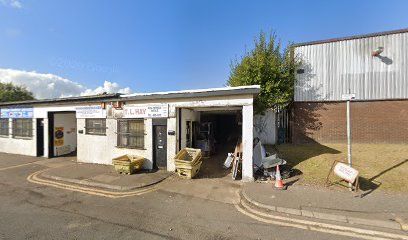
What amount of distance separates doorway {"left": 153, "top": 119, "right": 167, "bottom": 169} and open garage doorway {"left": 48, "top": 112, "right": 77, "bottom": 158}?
8567 millimetres

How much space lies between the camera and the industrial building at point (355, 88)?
44.1ft

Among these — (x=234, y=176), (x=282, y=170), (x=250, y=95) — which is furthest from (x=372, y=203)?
(x=250, y=95)

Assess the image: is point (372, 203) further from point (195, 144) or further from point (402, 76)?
point (402, 76)

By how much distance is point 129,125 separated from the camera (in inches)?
452

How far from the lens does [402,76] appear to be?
13.4m

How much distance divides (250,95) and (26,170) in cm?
1166

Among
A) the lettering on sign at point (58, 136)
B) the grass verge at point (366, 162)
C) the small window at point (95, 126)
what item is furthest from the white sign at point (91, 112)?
the grass verge at point (366, 162)

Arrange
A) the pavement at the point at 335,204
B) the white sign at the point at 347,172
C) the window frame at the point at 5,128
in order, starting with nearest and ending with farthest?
the pavement at the point at 335,204, the white sign at the point at 347,172, the window frame at the point at 5,128

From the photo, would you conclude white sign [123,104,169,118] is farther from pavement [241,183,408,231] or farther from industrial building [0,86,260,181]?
pavement [241,183,408,231]

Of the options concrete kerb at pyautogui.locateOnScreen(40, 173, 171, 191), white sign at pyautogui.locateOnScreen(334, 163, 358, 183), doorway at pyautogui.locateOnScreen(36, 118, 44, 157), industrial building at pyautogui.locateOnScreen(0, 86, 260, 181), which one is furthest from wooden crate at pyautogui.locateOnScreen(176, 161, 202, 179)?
doorway at pyautogui.locateOnScreen(36, 118, 44, 157)

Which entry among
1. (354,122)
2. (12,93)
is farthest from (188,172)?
(12,93)

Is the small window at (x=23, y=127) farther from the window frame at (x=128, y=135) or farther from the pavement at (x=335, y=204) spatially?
the pavement at (x=335, y=204)

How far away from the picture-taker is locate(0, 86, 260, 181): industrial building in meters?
9.44

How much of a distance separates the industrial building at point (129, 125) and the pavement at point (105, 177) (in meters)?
1.03
